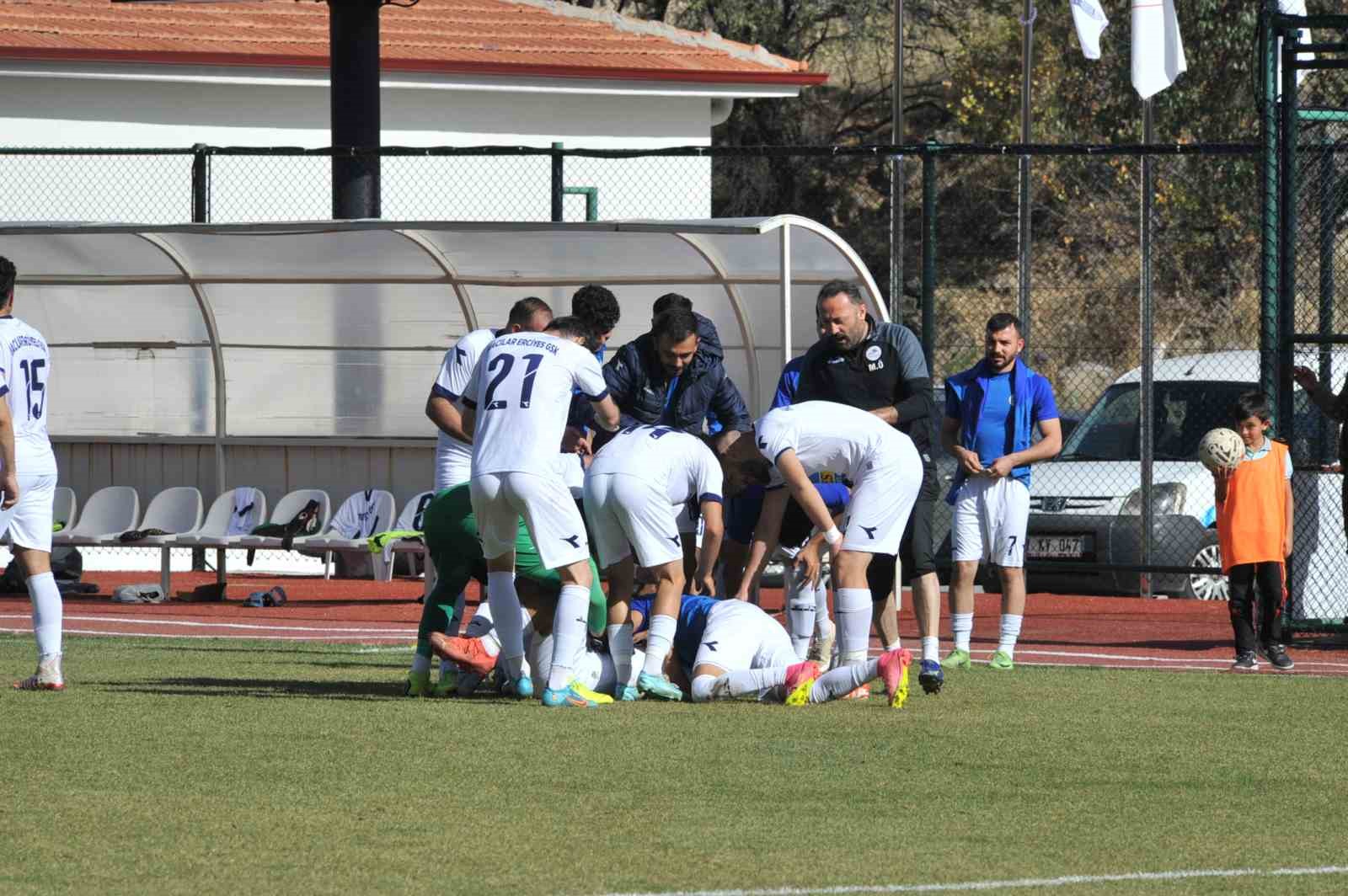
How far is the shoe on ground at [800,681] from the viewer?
938 centimetres

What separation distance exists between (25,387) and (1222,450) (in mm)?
6227

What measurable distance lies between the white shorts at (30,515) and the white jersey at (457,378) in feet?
5.90

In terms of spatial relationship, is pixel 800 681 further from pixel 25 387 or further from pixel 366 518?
pixel 366 518

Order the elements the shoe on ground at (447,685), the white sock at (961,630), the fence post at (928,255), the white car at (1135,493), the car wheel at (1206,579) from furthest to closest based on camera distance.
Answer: the white car at (1135,493) < the car wheel at (1206,579) < the fence post at (928,255) < the white sock at (961,630) < the shoe on ground at (447,685)

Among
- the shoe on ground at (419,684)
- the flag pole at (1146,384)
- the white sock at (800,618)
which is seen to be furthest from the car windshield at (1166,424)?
the shoe on ground at (419,684)

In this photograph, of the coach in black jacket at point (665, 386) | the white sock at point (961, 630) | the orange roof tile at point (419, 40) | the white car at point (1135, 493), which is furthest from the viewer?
the orange roof tile at point (419, 40)

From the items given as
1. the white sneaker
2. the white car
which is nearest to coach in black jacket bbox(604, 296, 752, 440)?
the white sneaker

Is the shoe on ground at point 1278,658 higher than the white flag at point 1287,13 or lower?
lower

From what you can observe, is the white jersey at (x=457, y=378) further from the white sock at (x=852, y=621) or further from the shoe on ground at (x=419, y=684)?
the white sock at (x=852, y=621)

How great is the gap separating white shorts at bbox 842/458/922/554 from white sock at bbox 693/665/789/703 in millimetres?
664

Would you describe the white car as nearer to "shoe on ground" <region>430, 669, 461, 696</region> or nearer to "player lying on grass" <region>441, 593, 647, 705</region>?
"player lying on grass" <region>441, 593, 647, 705</region>

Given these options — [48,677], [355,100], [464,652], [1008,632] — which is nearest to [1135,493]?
[1008,632]

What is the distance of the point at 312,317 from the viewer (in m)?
18.0

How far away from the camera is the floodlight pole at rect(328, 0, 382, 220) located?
16922mm
